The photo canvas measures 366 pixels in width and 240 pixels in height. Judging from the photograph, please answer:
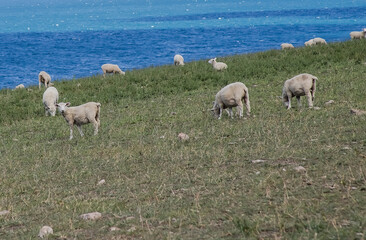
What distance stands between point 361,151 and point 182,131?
5077mm

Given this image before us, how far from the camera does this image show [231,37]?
2936 inches

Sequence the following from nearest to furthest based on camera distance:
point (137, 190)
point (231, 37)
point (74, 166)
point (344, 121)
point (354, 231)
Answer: point (354, 231) → point (137, 190) → point (74, 166) → point (344, 121) → point (231, 37)

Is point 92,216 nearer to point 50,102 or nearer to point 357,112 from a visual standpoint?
point 357,112

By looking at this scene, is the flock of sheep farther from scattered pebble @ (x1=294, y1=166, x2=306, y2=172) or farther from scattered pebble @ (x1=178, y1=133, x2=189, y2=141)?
scattered pebble @ (x1=294, y1=166, x2=306, y2=172)

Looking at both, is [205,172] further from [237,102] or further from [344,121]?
[237,102]

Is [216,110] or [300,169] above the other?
[300,169]

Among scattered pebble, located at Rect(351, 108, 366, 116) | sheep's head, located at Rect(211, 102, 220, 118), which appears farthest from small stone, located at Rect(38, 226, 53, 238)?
sheep's head, located at Rect(211, 102, 220, 118)

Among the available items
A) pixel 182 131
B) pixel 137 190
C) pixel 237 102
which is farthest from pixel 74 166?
pixel 237 102

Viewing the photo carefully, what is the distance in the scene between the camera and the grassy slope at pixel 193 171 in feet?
22.8

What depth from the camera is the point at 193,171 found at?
973 cm

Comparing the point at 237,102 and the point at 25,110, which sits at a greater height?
the point at 237,102

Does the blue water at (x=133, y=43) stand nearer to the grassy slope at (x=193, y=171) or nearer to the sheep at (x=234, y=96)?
the grassy slope at (x=193, y=171)

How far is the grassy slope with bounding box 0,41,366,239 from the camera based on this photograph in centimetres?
695

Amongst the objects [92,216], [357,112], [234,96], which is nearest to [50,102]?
[234,96]
